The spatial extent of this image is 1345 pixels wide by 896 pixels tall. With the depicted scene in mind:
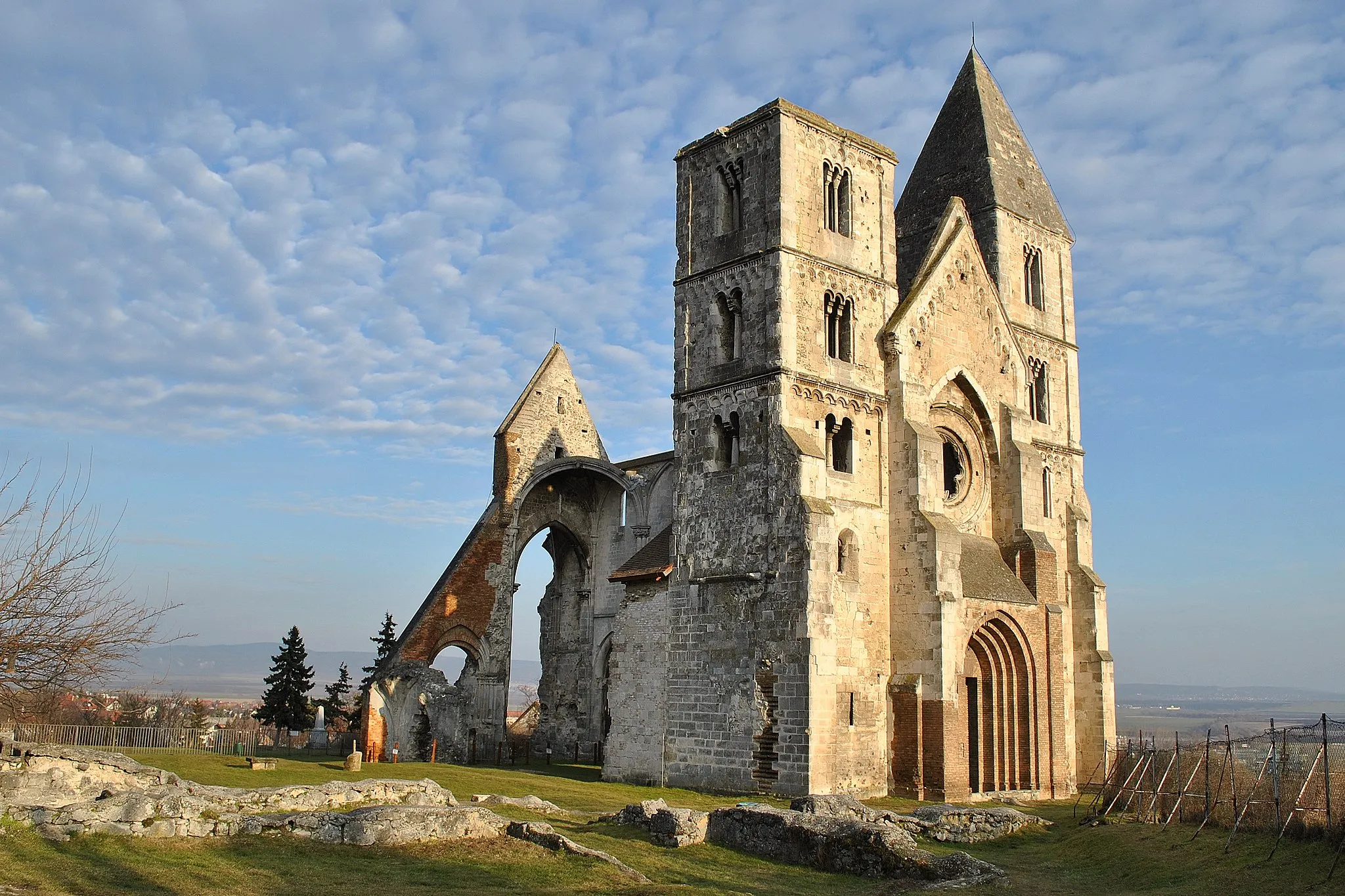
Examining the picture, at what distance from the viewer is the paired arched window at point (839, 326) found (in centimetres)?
3030

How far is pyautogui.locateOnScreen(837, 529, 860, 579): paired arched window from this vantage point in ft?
94.8

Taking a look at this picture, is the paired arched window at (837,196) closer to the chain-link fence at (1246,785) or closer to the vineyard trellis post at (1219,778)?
the chain-link fence at (1246,785)

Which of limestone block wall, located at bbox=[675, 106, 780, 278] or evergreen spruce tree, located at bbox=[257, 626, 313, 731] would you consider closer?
limestone block wall, located at bbox=[675, 106, 780, 278]

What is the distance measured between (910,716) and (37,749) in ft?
62.3

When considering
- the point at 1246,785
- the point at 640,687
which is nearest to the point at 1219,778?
the point at 1246,785

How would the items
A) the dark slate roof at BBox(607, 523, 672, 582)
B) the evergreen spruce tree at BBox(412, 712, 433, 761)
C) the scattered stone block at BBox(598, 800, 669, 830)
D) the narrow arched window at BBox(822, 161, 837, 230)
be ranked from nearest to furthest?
the scattered stone block at BBox(598, 800, 669, 830) < the dark slate roof at BBox(607, 523, 672, 582) < the narrow arched window at BBox(822, 161, 837, 230) < the evergreen spruce tree at BBox(412, 712, 433, 761)

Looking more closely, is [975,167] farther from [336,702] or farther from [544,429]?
[336,702]

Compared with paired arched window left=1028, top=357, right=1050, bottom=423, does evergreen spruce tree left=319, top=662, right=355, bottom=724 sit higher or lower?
lower

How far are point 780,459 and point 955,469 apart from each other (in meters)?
7.94

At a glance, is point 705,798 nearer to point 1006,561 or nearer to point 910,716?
point 910,716

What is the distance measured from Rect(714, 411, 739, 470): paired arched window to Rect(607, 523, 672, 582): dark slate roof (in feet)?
8.25

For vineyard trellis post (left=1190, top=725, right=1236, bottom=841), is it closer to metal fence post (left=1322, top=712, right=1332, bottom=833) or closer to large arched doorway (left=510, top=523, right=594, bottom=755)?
metal fence post (left=1322, top=712, right=1332, bottom=833)

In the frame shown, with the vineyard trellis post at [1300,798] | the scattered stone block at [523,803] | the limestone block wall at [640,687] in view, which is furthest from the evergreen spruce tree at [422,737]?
the vineyard trellis post at [1300,798]

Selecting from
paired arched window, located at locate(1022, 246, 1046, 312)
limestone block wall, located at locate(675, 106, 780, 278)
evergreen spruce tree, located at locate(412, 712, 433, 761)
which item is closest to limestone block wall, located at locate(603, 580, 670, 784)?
evergreen spruce tree, located at locate(412, 712, 433, 761)
